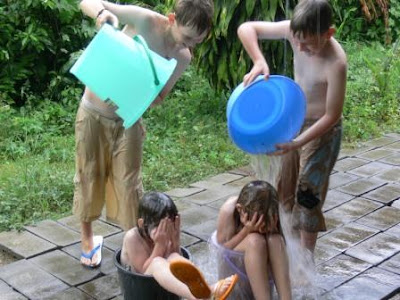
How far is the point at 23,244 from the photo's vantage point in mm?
3250

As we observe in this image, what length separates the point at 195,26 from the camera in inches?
97.6

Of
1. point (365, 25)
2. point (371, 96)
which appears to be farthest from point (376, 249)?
point (365, 25)

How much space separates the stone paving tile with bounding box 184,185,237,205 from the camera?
3.93 m

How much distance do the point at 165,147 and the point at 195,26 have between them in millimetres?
2482

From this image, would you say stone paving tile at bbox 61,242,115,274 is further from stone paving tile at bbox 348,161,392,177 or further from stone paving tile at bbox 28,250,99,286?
stone paving tile at bbox 348,161,392,177

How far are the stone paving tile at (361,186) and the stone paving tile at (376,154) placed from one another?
56 centimetres

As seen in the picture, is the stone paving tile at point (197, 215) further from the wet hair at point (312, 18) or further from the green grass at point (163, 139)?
the wet hair at point (312, 18)

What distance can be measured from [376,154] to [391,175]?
540 mm

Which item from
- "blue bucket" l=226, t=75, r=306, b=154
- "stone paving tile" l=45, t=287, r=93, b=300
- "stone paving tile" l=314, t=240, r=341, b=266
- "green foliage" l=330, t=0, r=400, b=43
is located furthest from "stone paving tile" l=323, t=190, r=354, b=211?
"green foliage" l=330, t=0, r=400, b=43

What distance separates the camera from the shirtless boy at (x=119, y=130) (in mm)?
2514

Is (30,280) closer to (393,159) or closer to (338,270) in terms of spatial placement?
(338,270)

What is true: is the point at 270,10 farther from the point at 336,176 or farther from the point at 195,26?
the point at 195,26

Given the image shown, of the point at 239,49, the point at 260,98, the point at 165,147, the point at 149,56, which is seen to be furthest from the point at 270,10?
the point at 149,56

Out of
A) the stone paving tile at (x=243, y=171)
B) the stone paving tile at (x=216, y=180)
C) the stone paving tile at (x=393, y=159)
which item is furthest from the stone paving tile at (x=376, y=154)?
the stone paving tile at (x=216, y=180)
